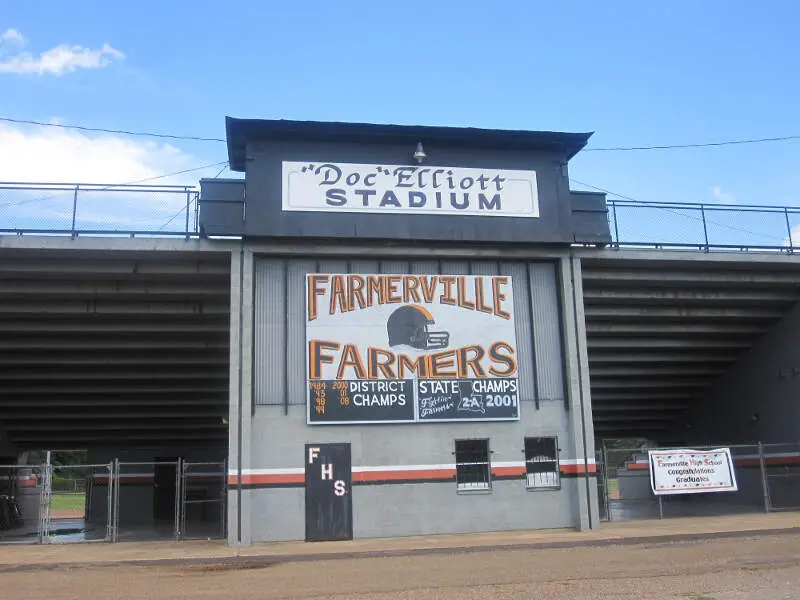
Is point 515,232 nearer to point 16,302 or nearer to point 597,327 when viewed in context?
point 597,327

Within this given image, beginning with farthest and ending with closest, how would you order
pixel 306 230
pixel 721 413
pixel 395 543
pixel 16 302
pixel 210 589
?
pixel 721 413, pixel 16 302, pixel 306 230, pixel 395 543, pixel 210 589

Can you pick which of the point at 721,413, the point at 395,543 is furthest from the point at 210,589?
the point at 721,413

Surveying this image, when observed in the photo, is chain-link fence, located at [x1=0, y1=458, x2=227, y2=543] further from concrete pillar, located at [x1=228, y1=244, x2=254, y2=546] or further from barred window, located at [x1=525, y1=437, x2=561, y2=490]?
barred window, located at [x1=525, y1=437, x2=561, y2=490]

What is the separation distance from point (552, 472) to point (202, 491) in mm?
15427

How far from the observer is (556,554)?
48.0 feet

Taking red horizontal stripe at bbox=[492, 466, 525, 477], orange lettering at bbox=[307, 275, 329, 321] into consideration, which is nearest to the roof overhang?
orange lettering at bbox=[307, 275, 329, 321]

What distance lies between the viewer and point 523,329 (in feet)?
63.6

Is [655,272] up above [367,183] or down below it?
below

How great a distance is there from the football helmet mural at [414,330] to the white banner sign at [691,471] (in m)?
6.76

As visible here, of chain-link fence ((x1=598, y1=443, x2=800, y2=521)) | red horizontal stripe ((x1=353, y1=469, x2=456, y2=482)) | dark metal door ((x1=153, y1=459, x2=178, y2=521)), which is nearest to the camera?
red horizontal stripe ((x1=353, y1=469, x2=456, y2=482))

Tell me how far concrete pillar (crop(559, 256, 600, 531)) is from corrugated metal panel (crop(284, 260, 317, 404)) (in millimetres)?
6448

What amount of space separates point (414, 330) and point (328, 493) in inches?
170

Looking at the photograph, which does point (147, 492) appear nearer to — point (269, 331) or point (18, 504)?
point (18, 504)

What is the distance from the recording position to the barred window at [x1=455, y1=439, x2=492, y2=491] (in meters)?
18.5
